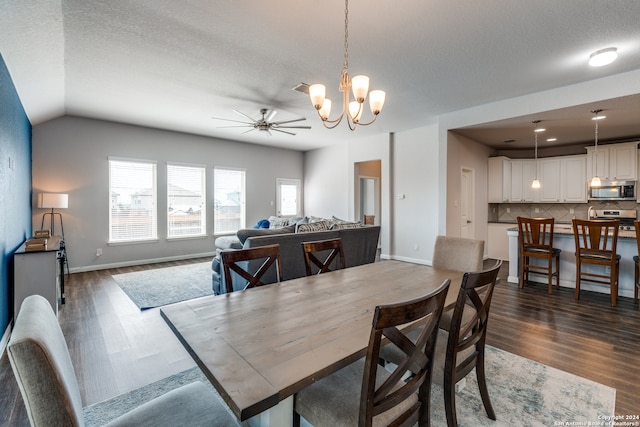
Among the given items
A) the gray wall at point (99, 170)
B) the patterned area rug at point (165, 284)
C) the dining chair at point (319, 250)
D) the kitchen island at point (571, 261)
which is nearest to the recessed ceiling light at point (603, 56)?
the kitchen island at point (571, 261)

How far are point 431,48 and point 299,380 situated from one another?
3.21 meters

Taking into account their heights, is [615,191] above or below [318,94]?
below

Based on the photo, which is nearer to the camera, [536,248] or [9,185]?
[9,185]

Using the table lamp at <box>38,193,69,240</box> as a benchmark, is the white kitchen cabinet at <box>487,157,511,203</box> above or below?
above

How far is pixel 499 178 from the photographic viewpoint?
6730 millimetres

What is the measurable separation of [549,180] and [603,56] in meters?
Answer: 4.16

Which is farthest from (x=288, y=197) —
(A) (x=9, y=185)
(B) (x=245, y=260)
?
(B) (x=245, y=260)

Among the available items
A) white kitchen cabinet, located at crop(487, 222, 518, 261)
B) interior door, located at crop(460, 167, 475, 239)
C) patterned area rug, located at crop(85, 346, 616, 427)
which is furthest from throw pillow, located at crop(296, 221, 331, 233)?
white kitchen cabinet, located at crop(487, 222, 518, 261)

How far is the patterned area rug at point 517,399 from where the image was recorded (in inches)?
69.7

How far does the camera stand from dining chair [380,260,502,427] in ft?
4.57

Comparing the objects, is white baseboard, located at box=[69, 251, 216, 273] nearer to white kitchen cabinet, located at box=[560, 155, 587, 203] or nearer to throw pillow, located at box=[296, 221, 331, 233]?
throw pillow, located at box=[296, 221, 331, 233]

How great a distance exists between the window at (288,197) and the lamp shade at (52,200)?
4.66 m

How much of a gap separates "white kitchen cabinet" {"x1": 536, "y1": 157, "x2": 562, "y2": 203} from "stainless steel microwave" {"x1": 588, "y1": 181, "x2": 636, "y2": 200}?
59 centimetres

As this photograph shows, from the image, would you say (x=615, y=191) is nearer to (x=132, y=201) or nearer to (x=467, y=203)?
(x=467, y=203)
